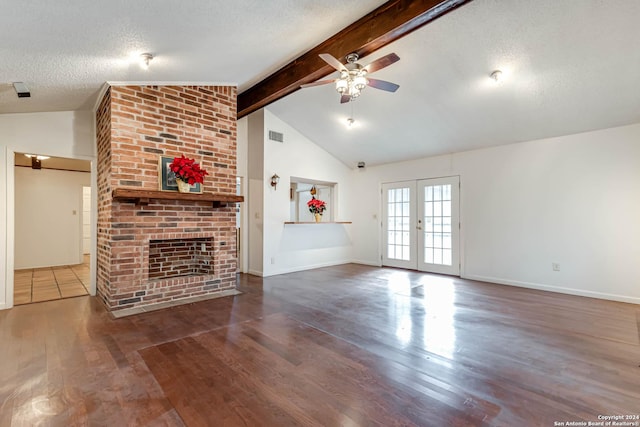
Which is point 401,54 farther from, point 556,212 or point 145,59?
point 556,212

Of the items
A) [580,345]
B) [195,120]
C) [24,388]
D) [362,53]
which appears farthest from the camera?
[195,120]

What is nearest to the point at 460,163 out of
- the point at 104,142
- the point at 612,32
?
the point at 612,32

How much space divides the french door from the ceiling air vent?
274cm

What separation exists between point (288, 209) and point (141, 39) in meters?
3.97

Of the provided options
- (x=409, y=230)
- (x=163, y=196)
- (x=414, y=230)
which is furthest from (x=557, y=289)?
(x=163, y=196)

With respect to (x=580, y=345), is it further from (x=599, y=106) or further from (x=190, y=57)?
(x=190, y=57)

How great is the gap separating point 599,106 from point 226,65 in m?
5.06

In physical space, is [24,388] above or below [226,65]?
below

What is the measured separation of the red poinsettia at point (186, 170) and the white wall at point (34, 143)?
1652 millimetres

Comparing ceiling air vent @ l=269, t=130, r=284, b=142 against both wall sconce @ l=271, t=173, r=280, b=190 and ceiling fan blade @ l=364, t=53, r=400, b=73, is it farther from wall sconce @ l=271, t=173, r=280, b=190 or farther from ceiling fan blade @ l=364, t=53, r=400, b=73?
ceiling fan blade @ l=364, t=53, r=400, b=73

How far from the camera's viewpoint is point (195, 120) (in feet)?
14.3

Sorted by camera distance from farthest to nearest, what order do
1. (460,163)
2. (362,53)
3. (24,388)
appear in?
(460,163), (362,53), (24,388)

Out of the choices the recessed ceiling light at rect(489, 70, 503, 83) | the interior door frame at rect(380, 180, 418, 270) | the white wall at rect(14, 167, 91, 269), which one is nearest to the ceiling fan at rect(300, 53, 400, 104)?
the recessed ceiling light at rect(489, 70, 503, 83)

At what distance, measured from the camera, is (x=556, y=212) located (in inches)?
191
